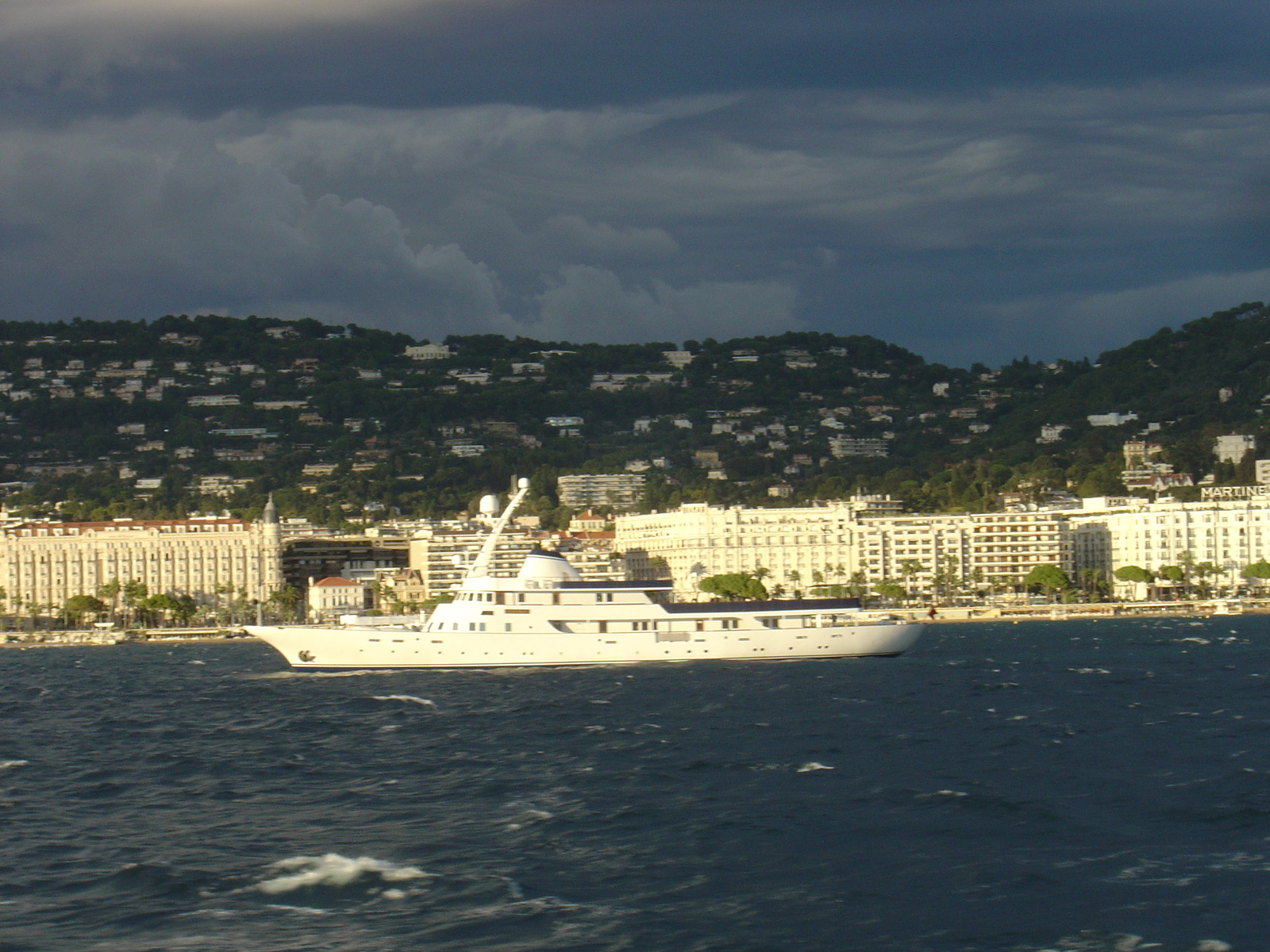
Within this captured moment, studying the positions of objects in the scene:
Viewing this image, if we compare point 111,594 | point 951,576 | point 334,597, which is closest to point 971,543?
point 951,576

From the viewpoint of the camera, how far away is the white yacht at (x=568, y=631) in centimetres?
7481

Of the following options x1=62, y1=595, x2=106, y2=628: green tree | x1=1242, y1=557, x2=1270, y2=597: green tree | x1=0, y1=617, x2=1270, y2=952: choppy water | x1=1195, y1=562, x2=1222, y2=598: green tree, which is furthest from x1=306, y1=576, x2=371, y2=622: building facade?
x1=0, y1=617, x2=1270, y2=952: choppy water

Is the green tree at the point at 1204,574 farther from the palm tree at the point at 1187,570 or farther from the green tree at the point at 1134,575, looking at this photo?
the green tree at the point at 1134,575

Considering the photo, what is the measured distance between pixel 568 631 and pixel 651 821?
42208 millimetres

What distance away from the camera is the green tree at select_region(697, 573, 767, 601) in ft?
527

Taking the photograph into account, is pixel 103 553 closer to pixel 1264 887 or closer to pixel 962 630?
pixel 962 630

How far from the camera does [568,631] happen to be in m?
75.9

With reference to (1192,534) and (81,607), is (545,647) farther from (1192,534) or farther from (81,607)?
(1192,534)

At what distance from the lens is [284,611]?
611 feet

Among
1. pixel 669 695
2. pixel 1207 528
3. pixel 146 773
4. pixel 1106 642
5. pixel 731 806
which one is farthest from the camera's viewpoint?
pixel 1207 528

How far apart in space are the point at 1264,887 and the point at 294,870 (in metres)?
15.2

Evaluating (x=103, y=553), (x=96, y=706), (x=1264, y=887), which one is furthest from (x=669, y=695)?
(x=103, y=553)

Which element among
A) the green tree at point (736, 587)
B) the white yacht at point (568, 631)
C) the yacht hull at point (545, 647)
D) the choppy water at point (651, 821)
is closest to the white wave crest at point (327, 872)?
the choppy water at point (651, 821)

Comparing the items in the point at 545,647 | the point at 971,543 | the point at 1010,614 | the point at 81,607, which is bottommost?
the point at 1010,614
